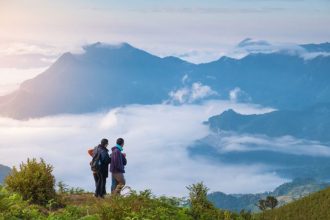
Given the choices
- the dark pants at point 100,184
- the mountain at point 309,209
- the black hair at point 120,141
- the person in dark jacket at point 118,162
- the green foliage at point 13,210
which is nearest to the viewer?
the green foliage at point 13,210

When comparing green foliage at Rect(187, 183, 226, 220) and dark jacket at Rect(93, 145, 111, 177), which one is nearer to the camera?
green foliage at Rect(187, 183, 226, 220)

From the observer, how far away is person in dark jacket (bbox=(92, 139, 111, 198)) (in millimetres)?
22969

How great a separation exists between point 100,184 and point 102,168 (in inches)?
25.7

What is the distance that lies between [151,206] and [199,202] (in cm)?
190

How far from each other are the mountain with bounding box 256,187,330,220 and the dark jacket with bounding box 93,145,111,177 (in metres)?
23.7

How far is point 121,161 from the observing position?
23.5m

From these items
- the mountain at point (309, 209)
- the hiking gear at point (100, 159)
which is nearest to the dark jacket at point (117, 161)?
the hiking gear at point (100, 159)

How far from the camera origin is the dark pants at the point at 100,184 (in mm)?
22938

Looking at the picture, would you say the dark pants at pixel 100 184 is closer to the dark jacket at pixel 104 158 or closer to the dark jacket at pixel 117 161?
the dark jacket at pixel 104 158

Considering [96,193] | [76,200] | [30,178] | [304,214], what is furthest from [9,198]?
[304,214]

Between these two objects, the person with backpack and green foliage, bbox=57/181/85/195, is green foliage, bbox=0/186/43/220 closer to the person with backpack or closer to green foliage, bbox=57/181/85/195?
green foliage, bbox=57/181/85/195

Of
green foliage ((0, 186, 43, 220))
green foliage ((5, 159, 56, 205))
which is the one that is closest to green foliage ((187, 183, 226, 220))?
green foliage ((5, 159, 56, 205))

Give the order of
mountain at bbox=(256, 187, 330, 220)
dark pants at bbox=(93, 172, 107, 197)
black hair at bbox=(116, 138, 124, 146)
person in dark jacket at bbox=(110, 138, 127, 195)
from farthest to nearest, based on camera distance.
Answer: mountain at bbox=(256, 187, 330, 220) → person in dark jacket at bbox=(110, 138, 127, 195) → black hair at bbox=(116, 138, 124, 146) → dark pants at bbox=(93, 172, 107, 197)

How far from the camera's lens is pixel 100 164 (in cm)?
2311
